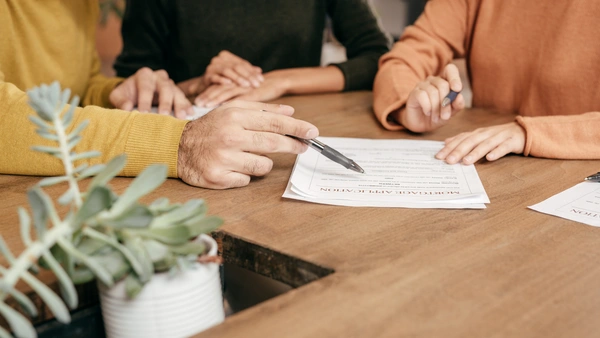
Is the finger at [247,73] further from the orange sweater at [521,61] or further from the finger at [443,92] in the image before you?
the finger at [443,92]

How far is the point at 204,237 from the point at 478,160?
23.7 inches

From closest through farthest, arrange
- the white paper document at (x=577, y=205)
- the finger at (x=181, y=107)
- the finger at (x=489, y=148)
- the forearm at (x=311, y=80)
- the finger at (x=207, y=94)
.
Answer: the white paper document at (x=577, y=205) < the finger at (x=489, y=148) < the finger at (x=181, y=107) < the finger at (x=207, y=94) < the forearm at (x=311, y=80)

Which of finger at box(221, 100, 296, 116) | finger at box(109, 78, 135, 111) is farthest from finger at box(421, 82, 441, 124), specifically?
finger at box(109, 78, 135, 111)

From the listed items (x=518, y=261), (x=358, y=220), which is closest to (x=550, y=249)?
(x=518, y=261)

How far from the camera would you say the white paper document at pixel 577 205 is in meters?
0.78

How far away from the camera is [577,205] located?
0.82 m

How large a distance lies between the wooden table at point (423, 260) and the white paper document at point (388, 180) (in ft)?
0.07

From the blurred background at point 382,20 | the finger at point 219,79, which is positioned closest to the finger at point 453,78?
the finger at point 219,79

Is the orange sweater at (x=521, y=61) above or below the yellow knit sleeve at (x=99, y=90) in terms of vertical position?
above

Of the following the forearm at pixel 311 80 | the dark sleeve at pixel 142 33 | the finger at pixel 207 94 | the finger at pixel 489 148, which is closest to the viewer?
the finger at pixel 489 148

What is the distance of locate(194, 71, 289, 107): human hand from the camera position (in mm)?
1450

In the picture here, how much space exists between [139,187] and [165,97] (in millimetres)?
876

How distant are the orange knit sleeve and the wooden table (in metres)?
0.57

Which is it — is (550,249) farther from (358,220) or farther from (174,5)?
(174,5)
